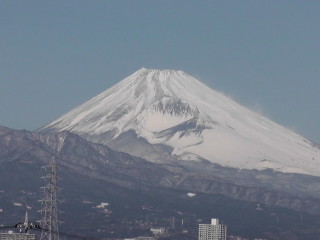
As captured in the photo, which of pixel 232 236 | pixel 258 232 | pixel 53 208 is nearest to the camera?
pixel 53 208

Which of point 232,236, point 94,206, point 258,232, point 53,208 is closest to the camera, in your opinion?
point 53,208

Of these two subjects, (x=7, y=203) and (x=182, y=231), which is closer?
(x=182, y=231)

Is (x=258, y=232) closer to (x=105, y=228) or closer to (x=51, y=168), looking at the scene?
(x=105, y=228)

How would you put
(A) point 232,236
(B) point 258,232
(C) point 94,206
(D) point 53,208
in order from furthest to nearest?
(C) point 94,206 → (B) point 258,232 → (A) point 232,236 → (D) point 53,208

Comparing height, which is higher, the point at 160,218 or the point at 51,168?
the point at 160,218

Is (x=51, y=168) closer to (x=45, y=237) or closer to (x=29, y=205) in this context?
(x=45, y=237)

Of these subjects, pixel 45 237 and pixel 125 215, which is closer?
pixel 45 237

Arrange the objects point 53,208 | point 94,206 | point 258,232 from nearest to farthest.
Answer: point 53,208 < point 258,232 < point 94,206

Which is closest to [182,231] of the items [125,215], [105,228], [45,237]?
[105,228]
